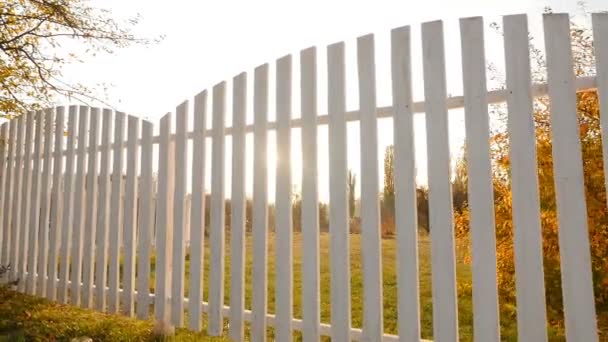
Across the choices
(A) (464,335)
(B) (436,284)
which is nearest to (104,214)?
(B) (436,284)

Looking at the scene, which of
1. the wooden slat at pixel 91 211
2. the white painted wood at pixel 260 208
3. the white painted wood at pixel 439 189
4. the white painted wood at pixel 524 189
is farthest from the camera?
the wooden slat at pixel 91 211

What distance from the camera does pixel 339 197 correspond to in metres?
3.14

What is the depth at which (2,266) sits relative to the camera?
5.93 meters

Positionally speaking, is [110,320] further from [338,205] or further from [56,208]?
[338,205]

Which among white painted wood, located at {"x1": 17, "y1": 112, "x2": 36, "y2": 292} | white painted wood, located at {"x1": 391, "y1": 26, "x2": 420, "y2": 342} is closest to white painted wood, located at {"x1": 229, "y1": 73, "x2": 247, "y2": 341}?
white painted wood, located at {"x1": 391, "y1": 26, "x2": 420, "y2": 342}

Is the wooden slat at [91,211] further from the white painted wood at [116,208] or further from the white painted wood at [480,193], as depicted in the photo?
the white painted wood at [480,193]

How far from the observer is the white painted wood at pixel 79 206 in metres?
5.05

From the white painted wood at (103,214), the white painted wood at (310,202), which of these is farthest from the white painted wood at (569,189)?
the white painted wood at (103,214)

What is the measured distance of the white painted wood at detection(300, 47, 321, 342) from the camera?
323cm

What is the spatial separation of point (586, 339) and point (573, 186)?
0.77 metres

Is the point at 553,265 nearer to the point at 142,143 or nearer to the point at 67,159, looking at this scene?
the point at 142,143

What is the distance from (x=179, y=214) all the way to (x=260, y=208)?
0.96m

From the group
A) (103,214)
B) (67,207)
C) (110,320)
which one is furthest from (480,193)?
(67,207)

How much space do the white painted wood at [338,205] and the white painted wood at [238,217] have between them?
827 millimetres
